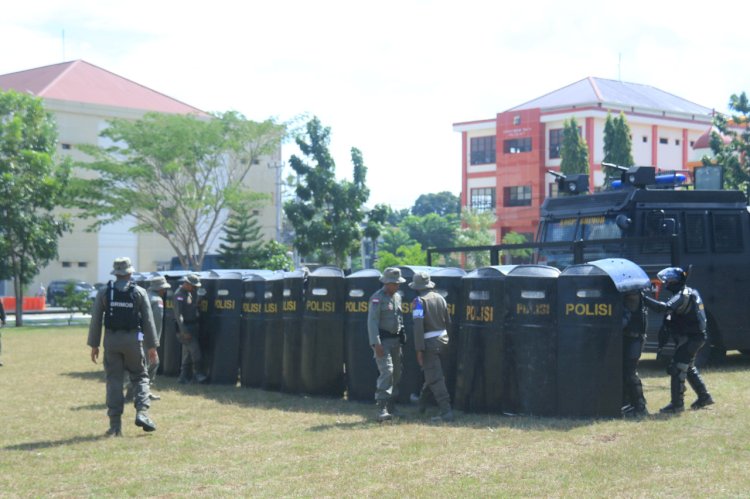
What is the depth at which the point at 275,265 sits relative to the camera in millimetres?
48062

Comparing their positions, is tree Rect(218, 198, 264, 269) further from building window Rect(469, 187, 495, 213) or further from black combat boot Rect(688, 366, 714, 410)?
black combat boot Rect(688, 366, 714, 410)

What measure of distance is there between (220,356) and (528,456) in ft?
24.4

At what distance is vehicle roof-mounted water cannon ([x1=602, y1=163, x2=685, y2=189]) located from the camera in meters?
16.2

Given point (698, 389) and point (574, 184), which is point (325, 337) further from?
point (574, 184)

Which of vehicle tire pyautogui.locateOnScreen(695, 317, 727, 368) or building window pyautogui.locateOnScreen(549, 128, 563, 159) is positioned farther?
building window pyautogui.locateOnScreen(549, 128, 563, 159)

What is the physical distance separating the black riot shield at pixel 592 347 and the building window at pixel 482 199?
62.8m

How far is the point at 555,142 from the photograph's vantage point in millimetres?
70500

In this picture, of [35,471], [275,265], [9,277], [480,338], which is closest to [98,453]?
[35,471]

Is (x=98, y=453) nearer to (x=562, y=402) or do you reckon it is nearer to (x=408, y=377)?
(x=408, y=377)

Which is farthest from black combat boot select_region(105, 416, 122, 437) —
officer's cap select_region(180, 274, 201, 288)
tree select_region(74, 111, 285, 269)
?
tree select_region(74, 111, 285, 269)

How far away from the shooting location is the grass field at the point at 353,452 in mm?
7992

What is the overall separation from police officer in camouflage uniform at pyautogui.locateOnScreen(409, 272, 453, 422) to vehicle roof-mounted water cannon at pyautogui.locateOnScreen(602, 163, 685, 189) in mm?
5970

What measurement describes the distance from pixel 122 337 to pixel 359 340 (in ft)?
10.8

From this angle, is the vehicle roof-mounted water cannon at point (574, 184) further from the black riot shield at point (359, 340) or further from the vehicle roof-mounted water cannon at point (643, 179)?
the black riot shield at point (359, 340)
